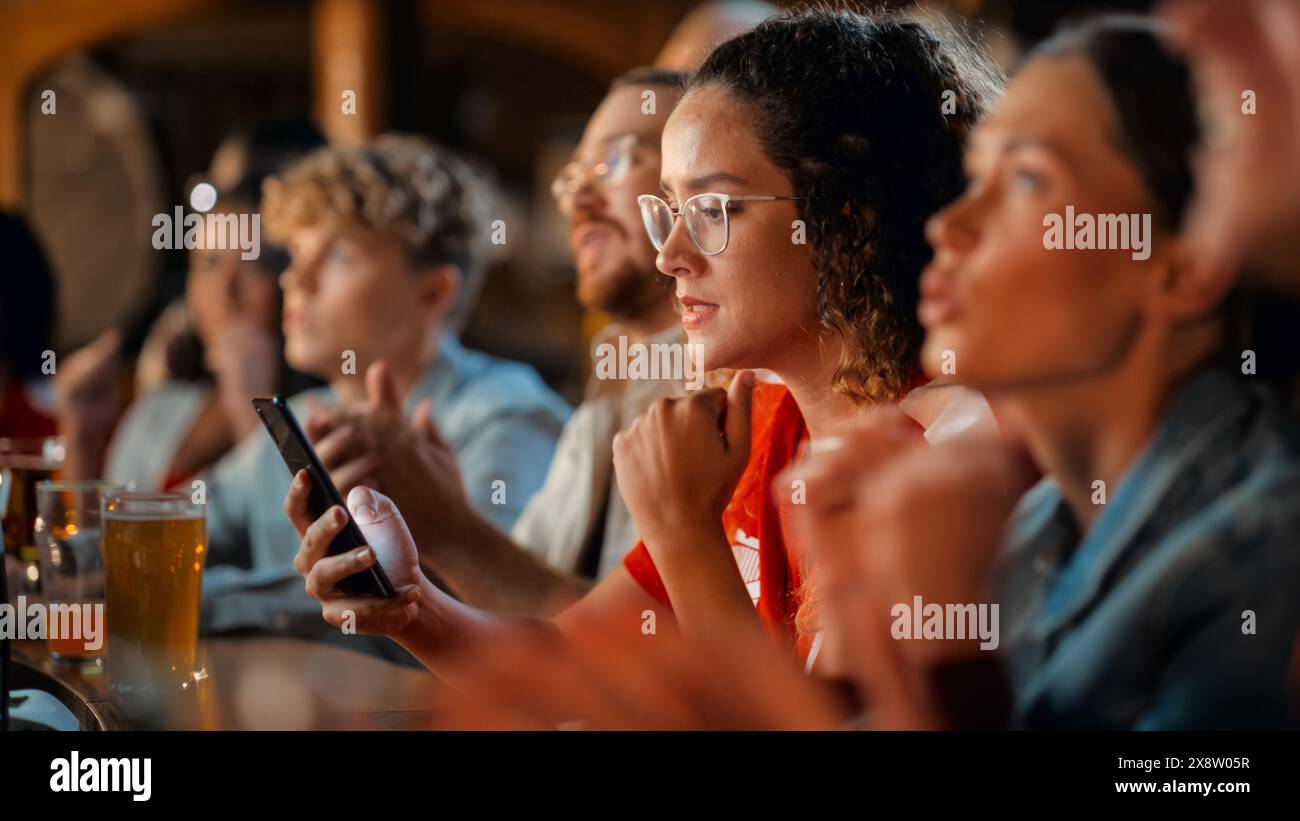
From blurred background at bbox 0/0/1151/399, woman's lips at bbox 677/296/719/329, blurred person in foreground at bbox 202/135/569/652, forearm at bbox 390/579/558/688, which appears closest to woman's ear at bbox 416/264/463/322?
blurred person in foreground at bbox 202/135/569/652

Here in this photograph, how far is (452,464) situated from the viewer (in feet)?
4.56

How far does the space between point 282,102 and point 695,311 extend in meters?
4.77

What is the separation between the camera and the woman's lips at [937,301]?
2.58ft

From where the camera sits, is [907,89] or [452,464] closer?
[907,89]

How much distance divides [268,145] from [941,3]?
1.56 m

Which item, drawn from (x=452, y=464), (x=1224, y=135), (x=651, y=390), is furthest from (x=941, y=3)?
(x=1224, y=135)

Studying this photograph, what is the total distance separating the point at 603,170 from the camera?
150 centimetres

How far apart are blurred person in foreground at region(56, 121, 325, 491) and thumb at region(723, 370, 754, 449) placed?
4.79 ft

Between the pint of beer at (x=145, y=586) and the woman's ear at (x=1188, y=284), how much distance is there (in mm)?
817

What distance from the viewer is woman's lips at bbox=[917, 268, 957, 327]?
79cm

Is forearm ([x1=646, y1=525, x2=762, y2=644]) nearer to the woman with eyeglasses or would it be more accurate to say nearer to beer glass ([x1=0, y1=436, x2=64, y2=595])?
the woman with eyeglasses

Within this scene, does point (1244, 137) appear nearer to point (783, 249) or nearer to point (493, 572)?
point (783, 249)

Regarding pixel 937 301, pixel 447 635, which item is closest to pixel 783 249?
pixel 937 301

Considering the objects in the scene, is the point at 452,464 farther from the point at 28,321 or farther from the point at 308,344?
the point at 28,321
